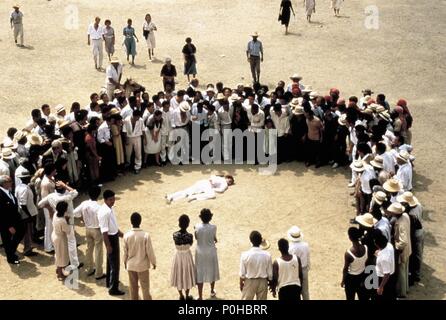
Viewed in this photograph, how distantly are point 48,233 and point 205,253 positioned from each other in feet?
11.1

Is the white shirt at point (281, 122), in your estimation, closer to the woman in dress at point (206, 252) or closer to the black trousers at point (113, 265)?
the woman in dress at point (206, 252)

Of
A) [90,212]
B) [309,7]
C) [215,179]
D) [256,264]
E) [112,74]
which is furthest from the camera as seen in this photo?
[309,7]

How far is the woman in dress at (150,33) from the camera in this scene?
22.9m

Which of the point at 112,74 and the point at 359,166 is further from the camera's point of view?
the point at 112,74

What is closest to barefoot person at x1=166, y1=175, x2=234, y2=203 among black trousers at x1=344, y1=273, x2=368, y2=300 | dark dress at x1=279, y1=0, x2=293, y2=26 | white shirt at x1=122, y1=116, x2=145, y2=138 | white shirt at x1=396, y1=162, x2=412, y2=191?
white shirt at x1=122, y1=116, x2=145, y2=138

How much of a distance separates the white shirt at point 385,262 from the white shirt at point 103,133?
715cm

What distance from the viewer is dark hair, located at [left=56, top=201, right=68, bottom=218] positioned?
1079 centimetres

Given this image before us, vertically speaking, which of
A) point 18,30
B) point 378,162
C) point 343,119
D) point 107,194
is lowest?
point 378,162

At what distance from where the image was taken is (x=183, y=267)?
1027 cm

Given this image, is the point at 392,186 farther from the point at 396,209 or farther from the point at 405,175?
the point at 405,175

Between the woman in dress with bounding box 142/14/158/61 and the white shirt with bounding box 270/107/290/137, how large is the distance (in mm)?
8562

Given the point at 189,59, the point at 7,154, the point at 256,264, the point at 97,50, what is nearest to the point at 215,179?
the point at 7,154

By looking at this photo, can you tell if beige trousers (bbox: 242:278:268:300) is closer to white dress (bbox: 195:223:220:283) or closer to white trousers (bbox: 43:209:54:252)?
white dress (bbox: 195:223:220:283)

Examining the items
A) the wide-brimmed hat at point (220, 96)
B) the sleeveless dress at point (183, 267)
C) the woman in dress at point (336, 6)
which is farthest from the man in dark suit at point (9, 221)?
the woman in dress at point (336, 6)
